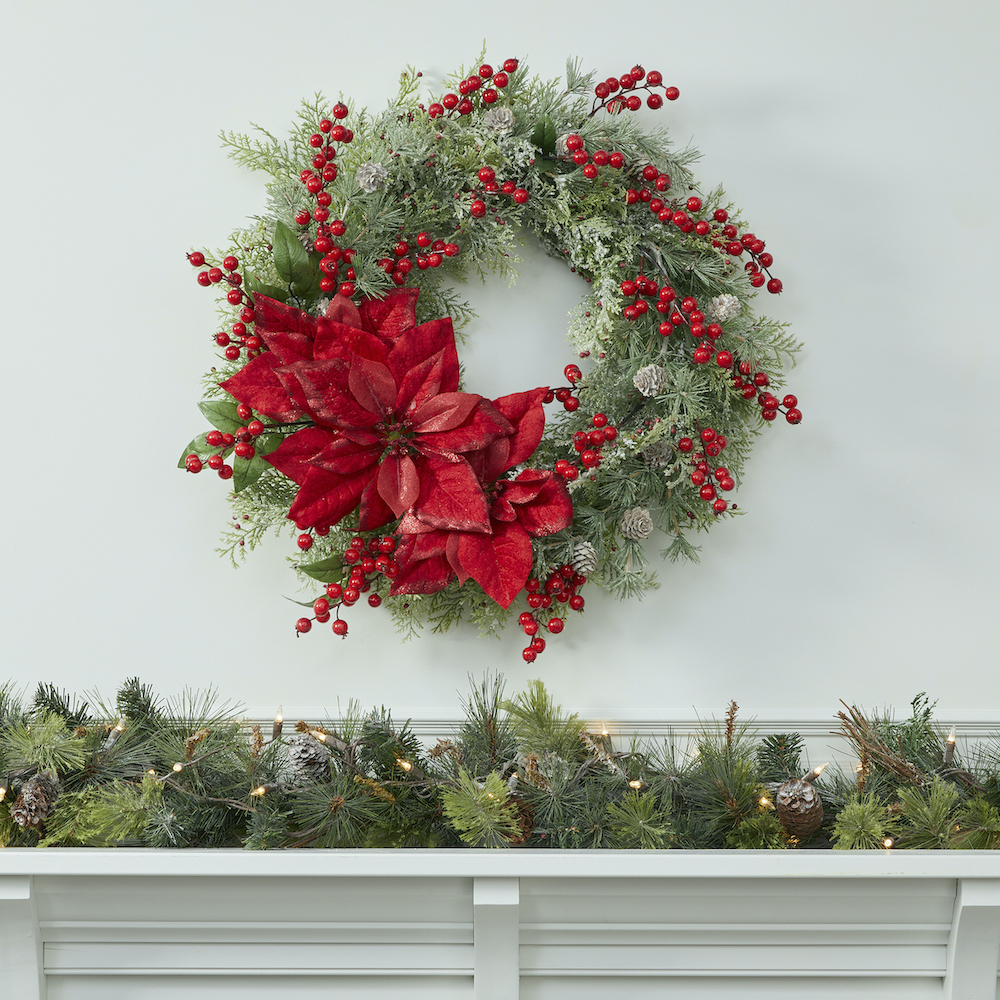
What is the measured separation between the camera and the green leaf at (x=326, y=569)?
0.98m

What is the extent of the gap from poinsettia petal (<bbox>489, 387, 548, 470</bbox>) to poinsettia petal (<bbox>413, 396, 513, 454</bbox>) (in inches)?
1.1

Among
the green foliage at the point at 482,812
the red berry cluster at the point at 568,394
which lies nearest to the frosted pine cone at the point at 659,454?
the red berry cluster at the point at 568,394

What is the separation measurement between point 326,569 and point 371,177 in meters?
0.50

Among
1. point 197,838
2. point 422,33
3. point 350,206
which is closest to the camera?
point 197,838

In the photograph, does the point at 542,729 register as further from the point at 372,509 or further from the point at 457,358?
the point at 457,358

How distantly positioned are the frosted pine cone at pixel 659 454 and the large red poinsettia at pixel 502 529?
128 mm

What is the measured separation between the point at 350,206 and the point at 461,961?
931mm

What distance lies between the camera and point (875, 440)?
111 centimetres

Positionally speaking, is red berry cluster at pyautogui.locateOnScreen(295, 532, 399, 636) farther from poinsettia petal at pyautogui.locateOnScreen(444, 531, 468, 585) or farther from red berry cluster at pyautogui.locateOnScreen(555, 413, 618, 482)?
red berry cluster at pyautogui.locateOnScreen(555, 413, 618, 482)

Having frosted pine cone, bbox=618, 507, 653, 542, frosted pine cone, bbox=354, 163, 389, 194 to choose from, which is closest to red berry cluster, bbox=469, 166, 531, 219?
frosted pine cone, bbox=354, 163, 389, 194

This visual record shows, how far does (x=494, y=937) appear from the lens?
2.77 ft

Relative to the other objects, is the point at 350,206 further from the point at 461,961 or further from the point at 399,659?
the point at 461,961

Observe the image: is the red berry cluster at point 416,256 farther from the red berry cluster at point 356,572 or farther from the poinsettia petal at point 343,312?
the red berry cluster at point 356,572

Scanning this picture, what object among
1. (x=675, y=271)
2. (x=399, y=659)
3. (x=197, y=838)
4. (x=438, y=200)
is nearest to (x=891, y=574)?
(x=675, y=271)
